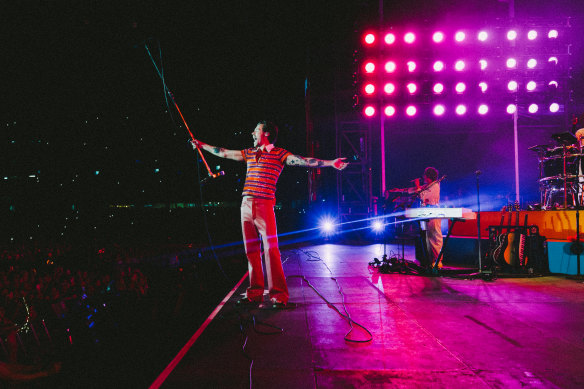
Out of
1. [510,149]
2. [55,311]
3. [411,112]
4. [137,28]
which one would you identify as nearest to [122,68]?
[137,28]

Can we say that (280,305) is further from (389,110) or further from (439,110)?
(439,110)

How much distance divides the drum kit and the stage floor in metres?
3.39

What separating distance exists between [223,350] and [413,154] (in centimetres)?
1147

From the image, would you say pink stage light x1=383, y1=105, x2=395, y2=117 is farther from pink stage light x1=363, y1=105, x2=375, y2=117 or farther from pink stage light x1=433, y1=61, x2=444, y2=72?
pink stage light x1=433, y1=61, x2=444, y2=72

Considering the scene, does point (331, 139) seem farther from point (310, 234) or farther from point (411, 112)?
point (411, 112)

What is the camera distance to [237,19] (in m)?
7.24

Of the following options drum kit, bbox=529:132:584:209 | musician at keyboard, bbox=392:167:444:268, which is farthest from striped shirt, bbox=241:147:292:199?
drum kit, bbox=529:132:584:209

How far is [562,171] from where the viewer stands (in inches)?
272

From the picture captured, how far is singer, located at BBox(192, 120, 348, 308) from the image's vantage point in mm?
3457

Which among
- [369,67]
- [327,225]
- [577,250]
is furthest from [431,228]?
[327,225]

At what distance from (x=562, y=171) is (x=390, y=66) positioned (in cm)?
388

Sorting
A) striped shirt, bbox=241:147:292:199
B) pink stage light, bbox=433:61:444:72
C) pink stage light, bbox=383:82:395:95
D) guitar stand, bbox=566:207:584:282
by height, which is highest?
pink stage light, bbox=433:61:444:72

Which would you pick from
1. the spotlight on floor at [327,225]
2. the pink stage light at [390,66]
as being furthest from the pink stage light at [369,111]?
the spotlight on floor at [327,225]

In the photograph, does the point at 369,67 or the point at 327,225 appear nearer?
the point at 369,67
